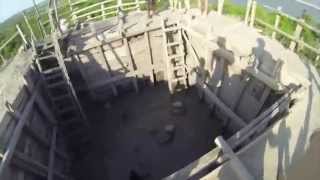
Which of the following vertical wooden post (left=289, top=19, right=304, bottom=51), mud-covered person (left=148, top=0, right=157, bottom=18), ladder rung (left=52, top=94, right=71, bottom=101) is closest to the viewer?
vertical wooden post (left=289, top=19, right=304, bottom=51)

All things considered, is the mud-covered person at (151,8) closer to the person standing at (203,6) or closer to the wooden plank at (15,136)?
the person standing at (203,6)

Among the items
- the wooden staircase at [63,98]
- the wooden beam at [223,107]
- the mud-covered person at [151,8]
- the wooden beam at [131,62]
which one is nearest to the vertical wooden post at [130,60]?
the wooden beam at [131,62]

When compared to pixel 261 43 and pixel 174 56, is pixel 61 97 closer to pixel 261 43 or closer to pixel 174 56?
pixel 174 56

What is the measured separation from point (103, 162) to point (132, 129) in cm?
160

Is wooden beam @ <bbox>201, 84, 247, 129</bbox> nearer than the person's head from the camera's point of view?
No

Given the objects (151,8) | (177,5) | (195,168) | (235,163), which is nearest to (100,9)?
(151,8)

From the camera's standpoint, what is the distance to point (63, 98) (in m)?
11.0

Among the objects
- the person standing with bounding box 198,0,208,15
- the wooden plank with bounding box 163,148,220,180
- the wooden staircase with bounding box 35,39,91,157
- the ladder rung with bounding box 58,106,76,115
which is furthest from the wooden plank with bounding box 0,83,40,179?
the person standing with bounding box 198,0,208,15

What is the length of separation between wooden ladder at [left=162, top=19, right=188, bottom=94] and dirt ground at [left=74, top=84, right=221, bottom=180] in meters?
0.43

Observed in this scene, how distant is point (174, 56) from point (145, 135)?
119 inches

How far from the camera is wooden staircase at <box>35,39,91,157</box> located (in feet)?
35.3

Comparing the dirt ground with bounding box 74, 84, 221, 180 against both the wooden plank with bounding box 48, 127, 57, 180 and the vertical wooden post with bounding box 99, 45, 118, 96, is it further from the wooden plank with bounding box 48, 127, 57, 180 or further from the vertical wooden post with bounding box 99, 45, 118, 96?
the wooden plank with bounding box 48, 127, 57, 180

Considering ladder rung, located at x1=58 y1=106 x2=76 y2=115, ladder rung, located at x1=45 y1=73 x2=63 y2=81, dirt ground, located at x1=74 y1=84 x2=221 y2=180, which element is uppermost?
ladder rung, located at x1=45 y1=73 x2=63 y2=81

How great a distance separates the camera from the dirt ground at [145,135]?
10.9 m
